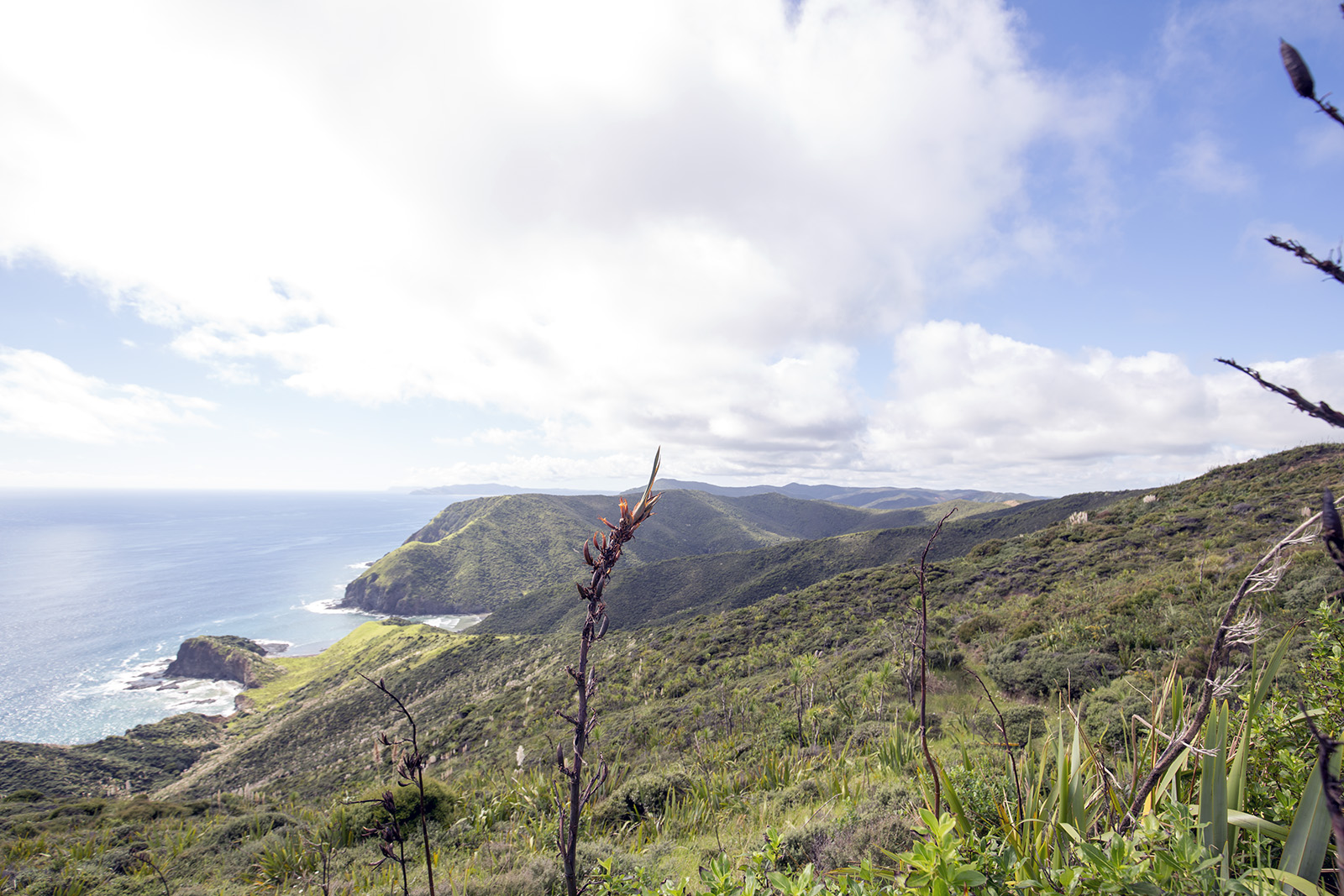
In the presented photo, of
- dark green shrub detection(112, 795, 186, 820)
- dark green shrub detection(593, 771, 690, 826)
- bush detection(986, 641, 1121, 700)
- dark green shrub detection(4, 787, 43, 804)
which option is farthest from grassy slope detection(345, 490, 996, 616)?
dark green shrub detection(593, 771, 690, 826)

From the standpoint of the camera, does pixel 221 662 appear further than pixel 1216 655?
Yes

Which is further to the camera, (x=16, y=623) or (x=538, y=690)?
(x=16, y=623)

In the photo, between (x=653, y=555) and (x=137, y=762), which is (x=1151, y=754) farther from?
(x=653, y=555)

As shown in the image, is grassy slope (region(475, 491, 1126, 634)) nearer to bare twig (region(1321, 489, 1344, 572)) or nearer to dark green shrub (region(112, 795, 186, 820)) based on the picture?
dark green shrub (region(112, 795, 186, 820))

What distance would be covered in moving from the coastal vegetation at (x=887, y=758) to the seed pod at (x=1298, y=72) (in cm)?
119

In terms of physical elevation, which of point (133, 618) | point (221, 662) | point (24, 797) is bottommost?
point (133, 618)

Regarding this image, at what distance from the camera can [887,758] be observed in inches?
238

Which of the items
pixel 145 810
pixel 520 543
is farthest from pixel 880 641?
pixel 520 543

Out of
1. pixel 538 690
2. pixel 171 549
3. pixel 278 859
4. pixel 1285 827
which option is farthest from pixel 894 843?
pixel 171 549

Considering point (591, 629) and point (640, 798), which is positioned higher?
point (591, 629)

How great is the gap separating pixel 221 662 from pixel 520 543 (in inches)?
2335

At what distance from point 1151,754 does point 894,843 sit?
186 centimetres

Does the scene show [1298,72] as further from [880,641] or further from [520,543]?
[520,543]

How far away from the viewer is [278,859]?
608 cm
